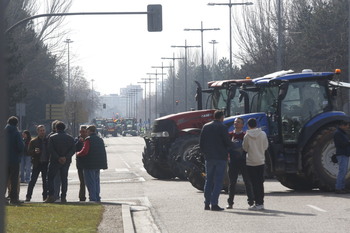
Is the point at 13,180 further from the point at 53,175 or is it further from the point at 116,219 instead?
the point at 116,219

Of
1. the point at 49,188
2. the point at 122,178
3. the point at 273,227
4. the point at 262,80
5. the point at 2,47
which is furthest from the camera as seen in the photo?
the point at 122,178

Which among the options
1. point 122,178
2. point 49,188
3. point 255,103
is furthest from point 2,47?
point 122,178

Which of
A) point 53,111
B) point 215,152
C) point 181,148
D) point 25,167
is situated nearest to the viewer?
point 215,152

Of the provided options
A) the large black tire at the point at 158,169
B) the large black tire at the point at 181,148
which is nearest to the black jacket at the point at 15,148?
the large black tire at the point at 181,148

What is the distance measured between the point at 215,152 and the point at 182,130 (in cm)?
1098

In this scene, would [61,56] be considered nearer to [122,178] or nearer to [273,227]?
[122,178]

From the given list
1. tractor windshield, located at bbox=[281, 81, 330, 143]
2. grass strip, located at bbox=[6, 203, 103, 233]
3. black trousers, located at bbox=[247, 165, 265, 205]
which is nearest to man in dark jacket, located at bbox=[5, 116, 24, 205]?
grass strip, located at bbox=[6, 203, 103, 233]

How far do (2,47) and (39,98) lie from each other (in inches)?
3331

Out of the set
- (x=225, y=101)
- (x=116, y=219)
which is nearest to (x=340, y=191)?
(x=116, y=219)

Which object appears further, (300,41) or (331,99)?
(300,41)

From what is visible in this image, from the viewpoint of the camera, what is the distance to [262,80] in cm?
2033

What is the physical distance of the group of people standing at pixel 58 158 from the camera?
676 inches

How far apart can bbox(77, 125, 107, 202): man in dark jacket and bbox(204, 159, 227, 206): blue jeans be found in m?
3.58

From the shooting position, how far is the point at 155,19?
27.0 metres
